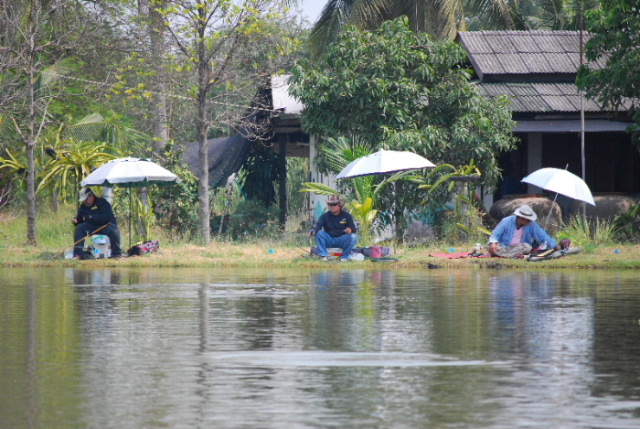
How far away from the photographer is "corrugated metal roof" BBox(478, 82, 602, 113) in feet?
95.9

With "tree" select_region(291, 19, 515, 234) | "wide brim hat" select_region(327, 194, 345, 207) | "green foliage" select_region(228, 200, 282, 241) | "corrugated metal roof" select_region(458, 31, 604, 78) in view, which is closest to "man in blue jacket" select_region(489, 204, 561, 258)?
"wide brim hat" select_region(327, 194, 345, 207)

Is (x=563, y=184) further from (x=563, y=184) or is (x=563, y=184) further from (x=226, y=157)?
(x=226, y=157)

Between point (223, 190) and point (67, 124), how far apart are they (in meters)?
8.02

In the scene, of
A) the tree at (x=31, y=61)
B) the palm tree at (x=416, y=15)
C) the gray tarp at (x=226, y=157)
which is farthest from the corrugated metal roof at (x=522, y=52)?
the tree at (x=31, y=61)

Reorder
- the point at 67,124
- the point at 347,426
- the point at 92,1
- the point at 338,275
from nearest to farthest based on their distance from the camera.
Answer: the point at 347,426
the point at 338,275
the point at 67,124
the point at 92,1

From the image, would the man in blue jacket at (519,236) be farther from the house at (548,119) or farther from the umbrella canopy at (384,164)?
the house at (548,119)

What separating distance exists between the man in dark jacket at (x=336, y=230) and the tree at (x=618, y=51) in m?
6.61

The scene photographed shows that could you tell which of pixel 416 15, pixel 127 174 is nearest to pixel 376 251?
pixel 127 174

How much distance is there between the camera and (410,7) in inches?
1543

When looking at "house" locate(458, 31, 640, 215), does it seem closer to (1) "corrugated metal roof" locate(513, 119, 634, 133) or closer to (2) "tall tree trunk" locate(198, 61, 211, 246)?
(1) "corrugated metal roof" locate(513, 119, 634, 133)

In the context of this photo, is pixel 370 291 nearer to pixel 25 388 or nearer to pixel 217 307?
pixel 217 307

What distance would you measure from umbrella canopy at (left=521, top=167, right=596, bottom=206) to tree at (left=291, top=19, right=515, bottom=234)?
3.56 metres

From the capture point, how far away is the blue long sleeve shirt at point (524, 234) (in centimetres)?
2348

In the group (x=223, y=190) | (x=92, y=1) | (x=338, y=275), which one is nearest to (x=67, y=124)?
(x=92, y=1)
